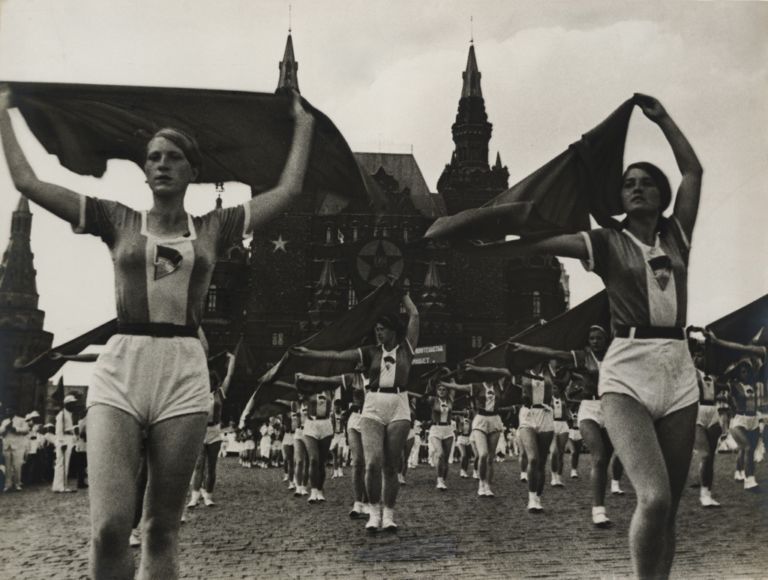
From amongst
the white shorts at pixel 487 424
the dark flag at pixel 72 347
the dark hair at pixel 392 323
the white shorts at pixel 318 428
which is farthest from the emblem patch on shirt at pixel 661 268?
the white shorts at pixel 487 424

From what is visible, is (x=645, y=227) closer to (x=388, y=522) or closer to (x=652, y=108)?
(x=652, y=108)

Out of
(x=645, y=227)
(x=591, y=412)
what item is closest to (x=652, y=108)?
(x=645, y=227)

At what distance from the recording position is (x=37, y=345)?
10867 millimetres

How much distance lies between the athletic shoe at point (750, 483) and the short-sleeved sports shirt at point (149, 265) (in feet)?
31.7

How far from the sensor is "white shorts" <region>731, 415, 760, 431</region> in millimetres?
14203

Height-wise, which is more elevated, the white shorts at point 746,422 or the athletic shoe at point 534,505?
the white shorts at point 746,422

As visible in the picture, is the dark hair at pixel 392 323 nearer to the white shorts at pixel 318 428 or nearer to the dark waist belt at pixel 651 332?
the white shorts at pixel 318 428

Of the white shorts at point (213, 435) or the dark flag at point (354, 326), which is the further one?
the white shorts at point (213, 435)

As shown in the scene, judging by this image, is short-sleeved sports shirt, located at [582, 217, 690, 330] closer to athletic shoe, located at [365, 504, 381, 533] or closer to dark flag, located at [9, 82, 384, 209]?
dark flag, located at [9, 82, 384, 209]

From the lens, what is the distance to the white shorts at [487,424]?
587 inches

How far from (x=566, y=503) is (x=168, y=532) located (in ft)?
31.7

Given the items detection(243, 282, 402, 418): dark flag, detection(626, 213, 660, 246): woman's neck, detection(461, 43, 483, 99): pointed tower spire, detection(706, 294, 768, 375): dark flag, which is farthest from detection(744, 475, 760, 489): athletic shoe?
detection(626, 213, 660, 246): woman's neck

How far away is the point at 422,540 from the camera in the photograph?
9.75 m

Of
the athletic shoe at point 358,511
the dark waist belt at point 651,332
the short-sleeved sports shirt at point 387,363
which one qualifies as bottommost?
the athletic shoe at point 358,511
